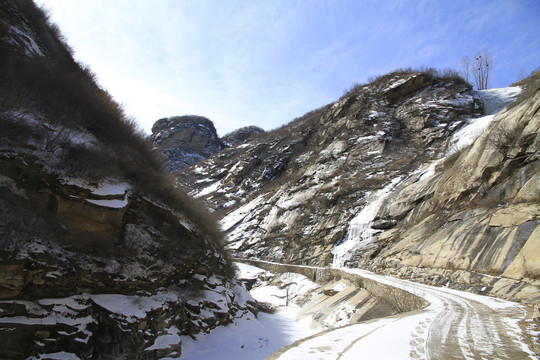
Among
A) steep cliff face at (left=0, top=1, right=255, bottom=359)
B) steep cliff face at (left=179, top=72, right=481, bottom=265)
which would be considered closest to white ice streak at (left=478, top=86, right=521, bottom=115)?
steep cliff face at (left=179, top=72, right=481, bottom=265)

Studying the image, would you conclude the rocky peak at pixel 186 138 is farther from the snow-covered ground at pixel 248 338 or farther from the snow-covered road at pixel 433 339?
the snow-covered road at pixel 433 339

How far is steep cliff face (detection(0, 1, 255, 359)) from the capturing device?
7180 millimetres

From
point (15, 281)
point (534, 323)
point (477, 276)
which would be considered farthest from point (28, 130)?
point (477, 276)

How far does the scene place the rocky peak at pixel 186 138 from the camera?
9203 centimetres

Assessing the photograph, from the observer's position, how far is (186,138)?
96.9 metres

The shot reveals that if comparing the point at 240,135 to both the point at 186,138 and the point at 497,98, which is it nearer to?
the point at 186,138

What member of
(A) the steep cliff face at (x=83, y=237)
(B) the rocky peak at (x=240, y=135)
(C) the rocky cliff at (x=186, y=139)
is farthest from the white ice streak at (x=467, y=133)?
(B) the rocky peak at (x=240, y=135)

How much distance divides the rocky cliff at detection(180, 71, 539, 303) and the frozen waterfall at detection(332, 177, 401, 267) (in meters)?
0.13

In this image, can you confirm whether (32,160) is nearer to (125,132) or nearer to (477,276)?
(125,132)

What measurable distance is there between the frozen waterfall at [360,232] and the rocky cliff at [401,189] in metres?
0.13

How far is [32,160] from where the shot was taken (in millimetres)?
8359

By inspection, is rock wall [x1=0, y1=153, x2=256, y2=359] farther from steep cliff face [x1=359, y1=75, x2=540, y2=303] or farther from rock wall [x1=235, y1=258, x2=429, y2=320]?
steep cliff face [x1=359, y1=75, x2=540, y2=303]

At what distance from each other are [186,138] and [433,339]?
98.1m

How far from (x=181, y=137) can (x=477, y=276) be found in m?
95.1
